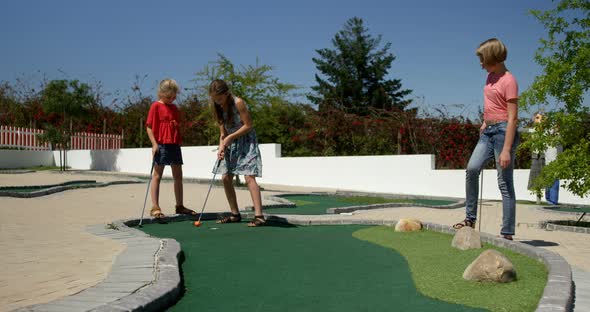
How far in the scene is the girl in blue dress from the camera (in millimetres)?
5688

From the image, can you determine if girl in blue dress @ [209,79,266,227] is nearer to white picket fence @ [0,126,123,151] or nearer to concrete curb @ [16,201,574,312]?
concrete curb @ [16,201,574,312]

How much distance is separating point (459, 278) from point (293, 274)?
987 millimetres

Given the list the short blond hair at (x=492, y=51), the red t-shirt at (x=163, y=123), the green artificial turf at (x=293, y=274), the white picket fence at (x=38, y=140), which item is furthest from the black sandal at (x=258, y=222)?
the white picket fence at (x=38, y=140)

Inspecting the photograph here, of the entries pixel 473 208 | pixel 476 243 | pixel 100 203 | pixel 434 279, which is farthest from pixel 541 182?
pixel 100 203

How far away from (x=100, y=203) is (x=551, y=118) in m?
6.80

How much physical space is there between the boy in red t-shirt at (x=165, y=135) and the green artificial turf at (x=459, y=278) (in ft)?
9.40

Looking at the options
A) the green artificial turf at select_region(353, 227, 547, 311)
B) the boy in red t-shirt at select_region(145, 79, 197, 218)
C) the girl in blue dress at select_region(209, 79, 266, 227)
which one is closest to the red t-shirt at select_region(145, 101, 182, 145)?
the boy in red t-shirt at select_region(145, 79, 197, 218)

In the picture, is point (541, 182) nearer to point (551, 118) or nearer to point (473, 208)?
point (551, 118)

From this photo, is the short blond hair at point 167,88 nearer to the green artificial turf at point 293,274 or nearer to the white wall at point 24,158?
the green artificial turf at point 293,274

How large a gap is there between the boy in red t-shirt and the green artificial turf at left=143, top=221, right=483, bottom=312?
1.42 metres

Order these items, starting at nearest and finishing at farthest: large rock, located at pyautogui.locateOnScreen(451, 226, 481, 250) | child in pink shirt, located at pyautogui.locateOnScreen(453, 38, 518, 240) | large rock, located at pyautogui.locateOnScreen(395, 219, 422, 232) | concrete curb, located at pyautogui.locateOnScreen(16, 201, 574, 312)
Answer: concrete curb, located at pyautogui.locateOnScreen(16, 201, 574, 312), large rock, located at pyautogui.locateOnScreen(451, 226, 481, 250), child in pink shirt, located at pyautogui.locateOnScreen(453, 38, 518, 240), large rock, located at pyautogui.locateOnScreen(395, 219, 422, 232)

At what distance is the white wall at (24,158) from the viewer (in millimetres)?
24344

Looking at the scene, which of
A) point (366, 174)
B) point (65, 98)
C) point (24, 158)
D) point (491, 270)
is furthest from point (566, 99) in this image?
point (24, 158)

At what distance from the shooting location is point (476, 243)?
4.16 m
